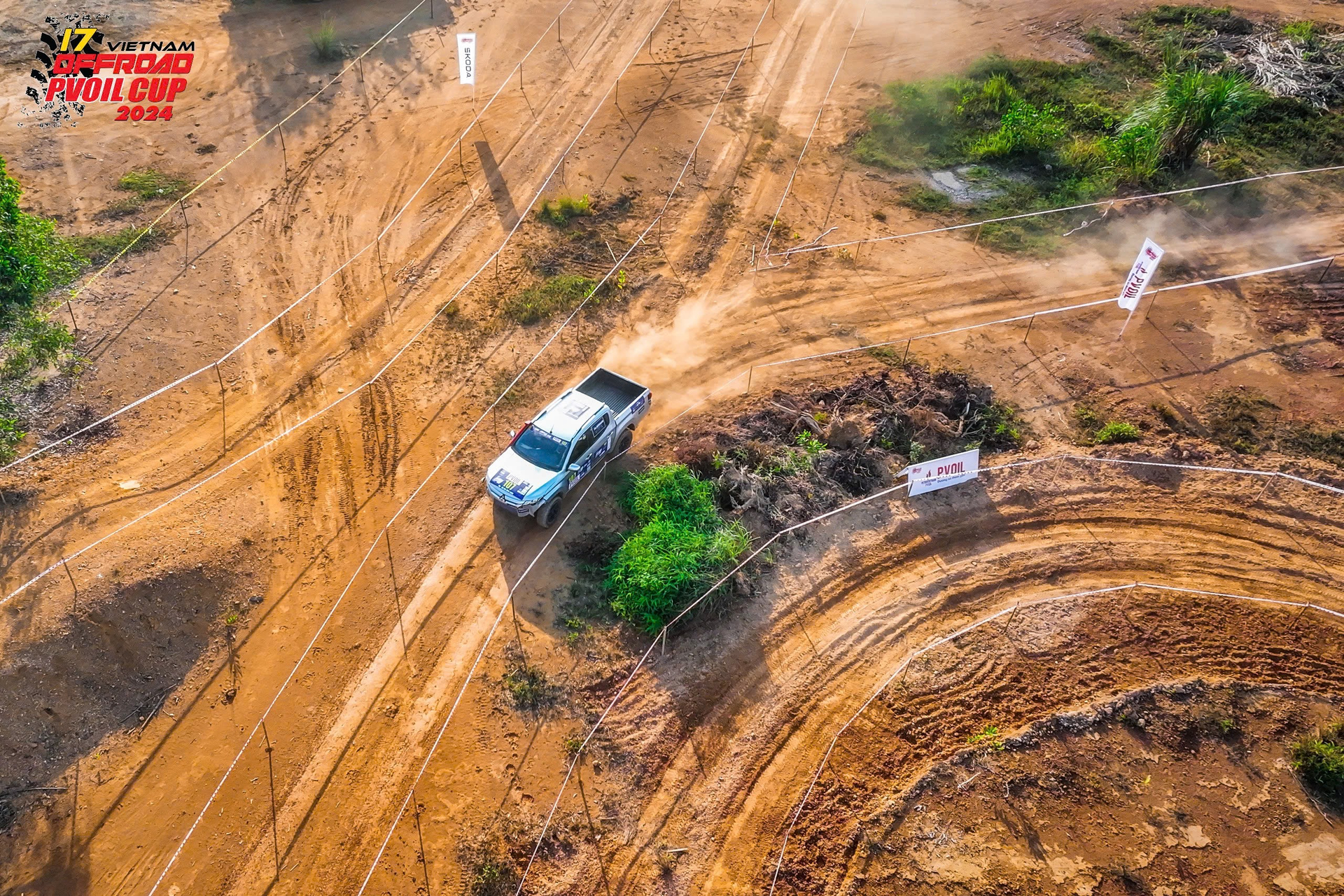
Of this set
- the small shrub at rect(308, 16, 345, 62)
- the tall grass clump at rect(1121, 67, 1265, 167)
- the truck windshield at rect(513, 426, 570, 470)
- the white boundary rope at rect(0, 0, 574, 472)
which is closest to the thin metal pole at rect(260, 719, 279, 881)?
the truck windshield at rect(513, 426, 570, 470)

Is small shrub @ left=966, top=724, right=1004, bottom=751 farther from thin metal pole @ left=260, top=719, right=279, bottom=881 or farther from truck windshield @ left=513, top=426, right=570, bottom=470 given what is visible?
thin metal pole @ left=260, top=719, right=279, bottom=881

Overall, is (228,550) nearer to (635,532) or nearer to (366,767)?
(366,767)

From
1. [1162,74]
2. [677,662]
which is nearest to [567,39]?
[1162,74]

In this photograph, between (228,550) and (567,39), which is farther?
(567,39)

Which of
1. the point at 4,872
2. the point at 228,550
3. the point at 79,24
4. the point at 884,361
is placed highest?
the point at 79,24

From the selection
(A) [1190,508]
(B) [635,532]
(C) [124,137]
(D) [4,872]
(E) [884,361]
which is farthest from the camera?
(C) [124,137]

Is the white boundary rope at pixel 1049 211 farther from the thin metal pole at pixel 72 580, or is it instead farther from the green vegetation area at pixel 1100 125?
the thin metal pole at pixel 72 580

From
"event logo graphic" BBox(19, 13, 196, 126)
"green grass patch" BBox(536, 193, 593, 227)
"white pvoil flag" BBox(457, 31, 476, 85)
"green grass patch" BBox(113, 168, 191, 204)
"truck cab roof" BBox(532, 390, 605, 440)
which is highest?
"white pvoil flag" BBox(457, 31, 476, 85)
